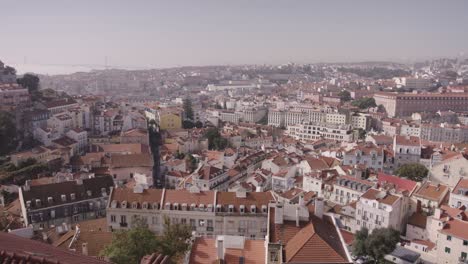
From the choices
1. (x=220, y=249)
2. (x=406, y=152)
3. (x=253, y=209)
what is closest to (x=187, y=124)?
(x=406, y=152)

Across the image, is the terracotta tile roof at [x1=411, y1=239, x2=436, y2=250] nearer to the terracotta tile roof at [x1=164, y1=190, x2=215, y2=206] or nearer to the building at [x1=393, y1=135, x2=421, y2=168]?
the terracotta tile roof at [x1=164, y1=190, x2=215, y2=206]

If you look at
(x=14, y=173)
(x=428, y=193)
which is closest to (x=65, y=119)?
(x=14, y=173)

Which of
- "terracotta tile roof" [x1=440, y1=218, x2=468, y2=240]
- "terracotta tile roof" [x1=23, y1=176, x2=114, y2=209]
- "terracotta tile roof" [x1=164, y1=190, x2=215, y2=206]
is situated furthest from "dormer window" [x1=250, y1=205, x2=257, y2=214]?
"terracotta tile roof" [x1=23, y1=176, x2=114, y2=209]

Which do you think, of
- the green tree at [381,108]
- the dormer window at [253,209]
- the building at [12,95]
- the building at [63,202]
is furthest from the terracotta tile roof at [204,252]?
the green tree at [381,108]

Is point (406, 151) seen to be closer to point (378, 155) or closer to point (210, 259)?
point (378, 155)

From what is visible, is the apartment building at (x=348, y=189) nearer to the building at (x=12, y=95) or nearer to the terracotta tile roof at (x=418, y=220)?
the terracotta tile roof at (x=418, y=220)
